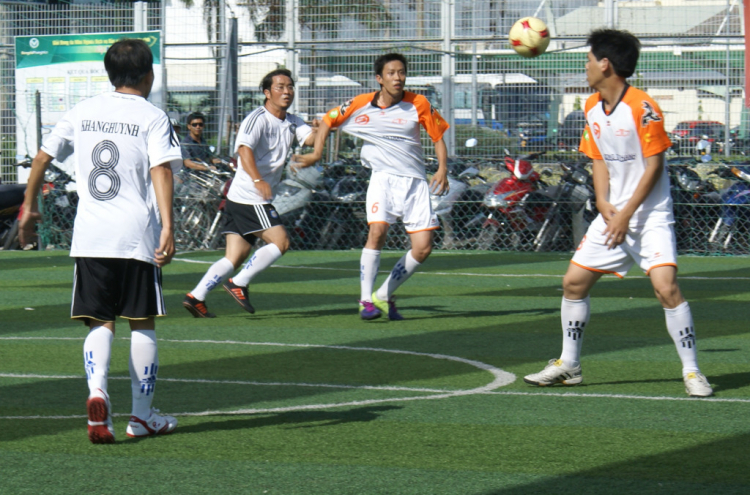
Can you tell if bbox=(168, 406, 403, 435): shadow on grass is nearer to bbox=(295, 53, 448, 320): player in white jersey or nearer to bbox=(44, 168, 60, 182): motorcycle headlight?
bbox=(295, 53, 448, 320): player in white jersey

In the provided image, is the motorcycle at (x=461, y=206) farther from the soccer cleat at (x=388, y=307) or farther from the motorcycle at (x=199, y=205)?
the soccer cleat at (x=388, y=307)

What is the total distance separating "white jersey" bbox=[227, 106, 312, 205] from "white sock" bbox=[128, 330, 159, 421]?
179 inches

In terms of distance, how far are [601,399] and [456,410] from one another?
2.76ft

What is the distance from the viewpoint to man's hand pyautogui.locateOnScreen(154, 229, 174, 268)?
5.02 metres

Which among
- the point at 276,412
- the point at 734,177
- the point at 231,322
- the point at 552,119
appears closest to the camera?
the point at 276,412

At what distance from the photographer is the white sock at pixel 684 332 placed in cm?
612

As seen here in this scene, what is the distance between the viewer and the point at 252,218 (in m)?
9.76

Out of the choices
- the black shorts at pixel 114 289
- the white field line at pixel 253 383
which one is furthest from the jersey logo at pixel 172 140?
the white field line at pixel 253 383

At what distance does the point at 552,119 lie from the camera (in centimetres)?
1684

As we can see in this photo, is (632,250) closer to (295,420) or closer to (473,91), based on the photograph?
(295,420)

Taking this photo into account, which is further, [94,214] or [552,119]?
[552,119]

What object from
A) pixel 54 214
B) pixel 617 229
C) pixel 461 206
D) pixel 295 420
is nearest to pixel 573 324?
pixel 617 229

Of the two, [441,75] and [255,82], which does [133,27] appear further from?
[441,75]

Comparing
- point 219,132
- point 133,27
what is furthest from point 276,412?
point 133,27
